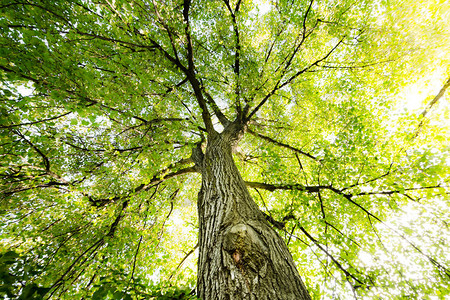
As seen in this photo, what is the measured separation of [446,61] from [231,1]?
26.7 feet

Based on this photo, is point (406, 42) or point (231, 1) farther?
point (231, 1)

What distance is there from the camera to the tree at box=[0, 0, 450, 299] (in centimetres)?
249

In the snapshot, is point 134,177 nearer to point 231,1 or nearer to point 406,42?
point 231,1

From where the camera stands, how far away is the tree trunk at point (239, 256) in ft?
5.00

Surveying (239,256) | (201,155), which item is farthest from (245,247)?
(201,155)

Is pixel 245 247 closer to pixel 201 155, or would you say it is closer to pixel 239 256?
pixel 239 256

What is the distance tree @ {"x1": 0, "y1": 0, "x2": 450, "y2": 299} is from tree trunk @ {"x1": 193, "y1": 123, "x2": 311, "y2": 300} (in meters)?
0.02

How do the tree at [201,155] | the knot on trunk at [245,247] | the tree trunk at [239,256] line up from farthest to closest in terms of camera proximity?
1. the tree at [201,155]
2. the knot on trunk at [245,247]
3. the tree trunk at [239,256]

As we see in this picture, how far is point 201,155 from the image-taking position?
499 cm

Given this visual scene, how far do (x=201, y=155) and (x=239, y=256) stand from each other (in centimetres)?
349

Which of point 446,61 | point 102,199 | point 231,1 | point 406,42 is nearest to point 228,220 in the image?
point 102,199

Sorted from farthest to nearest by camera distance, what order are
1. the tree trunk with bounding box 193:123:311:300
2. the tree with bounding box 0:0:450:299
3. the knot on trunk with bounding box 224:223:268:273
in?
1. the tree with bounding box 0:0:450:299
2. the knot on trunk with bounding box 224:223:268:273
3. the tree trunk with bounding box 193:123:311:300

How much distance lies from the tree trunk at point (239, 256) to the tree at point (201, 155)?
0.02 m

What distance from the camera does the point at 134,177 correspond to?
525 centimetres
